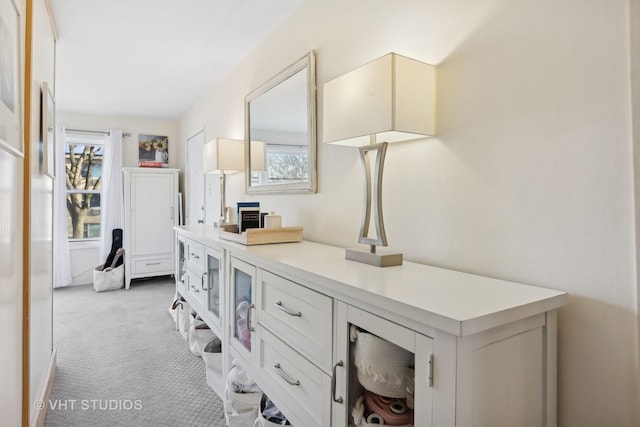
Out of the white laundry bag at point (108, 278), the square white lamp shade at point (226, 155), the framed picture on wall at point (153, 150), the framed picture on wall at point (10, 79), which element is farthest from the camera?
the framed picture on wall at point (153, 150)

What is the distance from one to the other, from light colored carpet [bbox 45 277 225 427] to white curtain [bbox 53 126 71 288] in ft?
3.05

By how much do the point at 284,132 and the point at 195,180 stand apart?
8.46ft

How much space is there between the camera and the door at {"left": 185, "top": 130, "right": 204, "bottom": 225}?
423 centimetres

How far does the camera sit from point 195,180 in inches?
176

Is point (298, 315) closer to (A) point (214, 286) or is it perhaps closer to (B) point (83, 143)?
(A) point (214, 286)

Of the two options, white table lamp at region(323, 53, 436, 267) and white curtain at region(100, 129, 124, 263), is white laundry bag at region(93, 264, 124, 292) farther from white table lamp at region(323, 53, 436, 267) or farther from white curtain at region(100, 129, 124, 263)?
white table lamp at region(323, 53, 436, 267)

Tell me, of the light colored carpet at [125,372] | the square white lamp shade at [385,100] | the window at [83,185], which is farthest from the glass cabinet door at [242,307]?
the window at [83,185]

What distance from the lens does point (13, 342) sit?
1.27 meters

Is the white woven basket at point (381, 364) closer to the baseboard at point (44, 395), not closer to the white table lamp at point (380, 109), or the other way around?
the white table lamp at point (380, 109)

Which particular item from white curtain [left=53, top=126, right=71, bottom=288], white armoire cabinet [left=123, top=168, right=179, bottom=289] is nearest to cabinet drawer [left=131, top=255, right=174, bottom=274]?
white armoire cabinet [left=123, top=168, right=179, bottom=289]

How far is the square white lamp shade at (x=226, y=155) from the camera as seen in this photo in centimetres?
277

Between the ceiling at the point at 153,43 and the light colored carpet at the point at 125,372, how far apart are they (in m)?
2.27

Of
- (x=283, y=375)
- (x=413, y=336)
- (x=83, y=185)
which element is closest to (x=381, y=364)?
(x=413, y=336)

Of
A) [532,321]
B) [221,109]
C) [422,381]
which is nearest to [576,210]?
[532,321]
